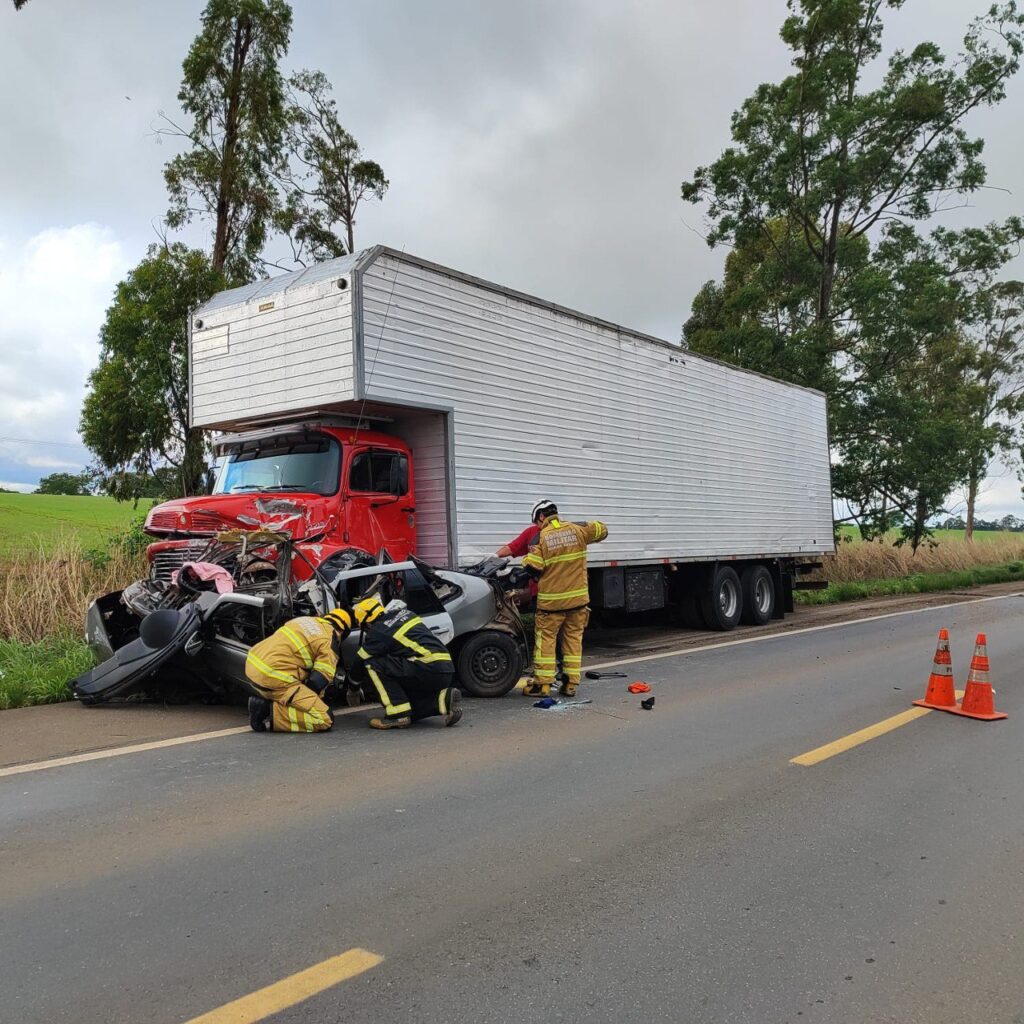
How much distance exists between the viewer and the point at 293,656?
6.29 meters

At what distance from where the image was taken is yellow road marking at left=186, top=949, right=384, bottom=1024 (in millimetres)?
2582

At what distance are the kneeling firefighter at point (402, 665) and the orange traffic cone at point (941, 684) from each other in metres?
4.07

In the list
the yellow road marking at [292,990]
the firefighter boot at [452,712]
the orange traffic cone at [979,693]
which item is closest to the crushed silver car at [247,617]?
the firefighter boot at [452,712]

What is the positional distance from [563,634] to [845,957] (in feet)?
17.0

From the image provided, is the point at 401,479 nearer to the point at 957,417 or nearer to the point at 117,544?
the point at 117,544

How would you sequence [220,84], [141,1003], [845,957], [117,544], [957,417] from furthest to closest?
1. [957,417]
2. [220,84]
3. [117,544]
4. [845,957]
5. [141,1003]

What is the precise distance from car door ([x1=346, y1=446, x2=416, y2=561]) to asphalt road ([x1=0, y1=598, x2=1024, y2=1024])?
107 inches

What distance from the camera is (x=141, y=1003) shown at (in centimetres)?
266

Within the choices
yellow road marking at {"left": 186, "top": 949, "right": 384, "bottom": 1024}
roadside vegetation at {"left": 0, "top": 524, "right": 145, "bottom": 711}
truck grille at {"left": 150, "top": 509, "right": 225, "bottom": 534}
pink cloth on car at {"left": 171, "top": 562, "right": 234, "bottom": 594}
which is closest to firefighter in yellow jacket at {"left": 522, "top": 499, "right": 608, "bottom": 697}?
pink cloth on car at {"left": 171, "top": 562, "right": 234, "bottom": 594}

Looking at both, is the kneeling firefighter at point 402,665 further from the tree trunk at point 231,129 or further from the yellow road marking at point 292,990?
the tree trunk at point 231,129

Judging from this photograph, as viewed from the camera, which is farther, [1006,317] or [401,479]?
[1006,317]

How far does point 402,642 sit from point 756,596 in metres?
10.1

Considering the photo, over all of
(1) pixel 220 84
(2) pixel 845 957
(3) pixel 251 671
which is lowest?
Result: (2) pixel 845 957

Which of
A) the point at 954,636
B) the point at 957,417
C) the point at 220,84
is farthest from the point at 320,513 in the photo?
the point at 957,417
